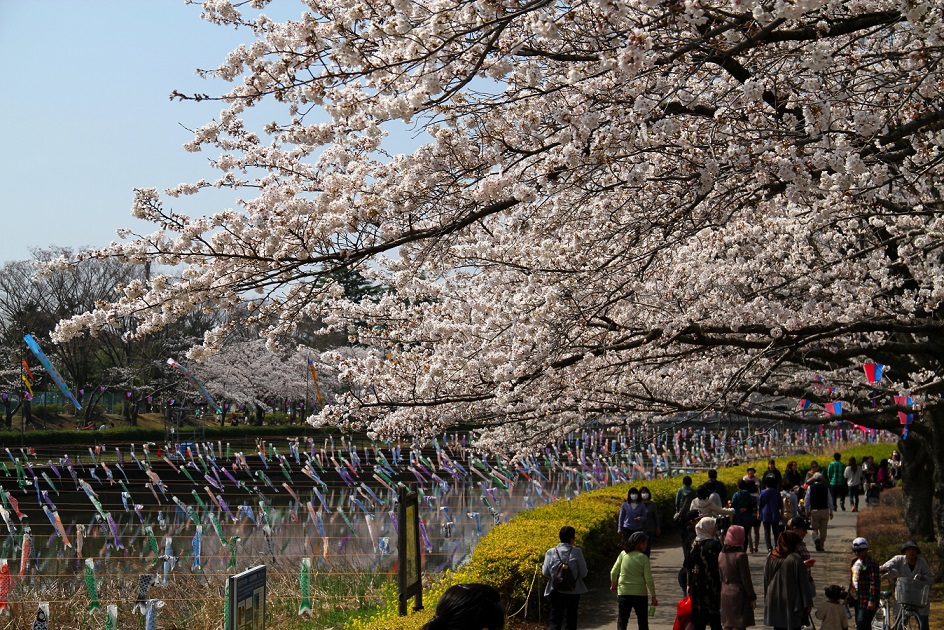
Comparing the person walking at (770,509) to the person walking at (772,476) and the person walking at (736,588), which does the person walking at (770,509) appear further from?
the person walking at (736,588)

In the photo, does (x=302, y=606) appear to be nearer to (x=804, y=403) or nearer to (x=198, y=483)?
(x=804, y=403)

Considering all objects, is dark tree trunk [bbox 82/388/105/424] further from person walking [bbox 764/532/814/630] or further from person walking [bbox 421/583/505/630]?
person walking [bbox 421/583/505/630]

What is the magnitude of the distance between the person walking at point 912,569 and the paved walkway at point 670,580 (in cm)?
194

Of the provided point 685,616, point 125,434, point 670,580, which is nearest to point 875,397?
point 670,580

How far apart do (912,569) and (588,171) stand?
503cm

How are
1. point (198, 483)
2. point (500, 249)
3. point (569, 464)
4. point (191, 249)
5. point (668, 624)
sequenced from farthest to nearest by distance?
point (569, 464) → point (198, 483) → point (668, 624) → point (500, 249) → point (191, 249)

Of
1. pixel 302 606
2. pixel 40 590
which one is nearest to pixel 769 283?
pixel 302 606

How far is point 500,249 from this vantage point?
26.4ft

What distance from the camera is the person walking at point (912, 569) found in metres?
7.79

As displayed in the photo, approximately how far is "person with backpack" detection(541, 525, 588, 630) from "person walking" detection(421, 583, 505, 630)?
539 centimetres

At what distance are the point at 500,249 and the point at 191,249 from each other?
3.10m

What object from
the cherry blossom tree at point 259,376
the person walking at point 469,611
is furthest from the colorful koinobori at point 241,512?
the cherry blossom tree at point 259,376

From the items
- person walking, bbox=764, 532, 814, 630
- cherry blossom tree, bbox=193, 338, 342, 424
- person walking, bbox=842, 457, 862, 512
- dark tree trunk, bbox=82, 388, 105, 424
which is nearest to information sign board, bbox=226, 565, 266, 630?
person walking, bbox=764, 532, 814, 630

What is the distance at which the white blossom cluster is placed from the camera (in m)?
4.62
